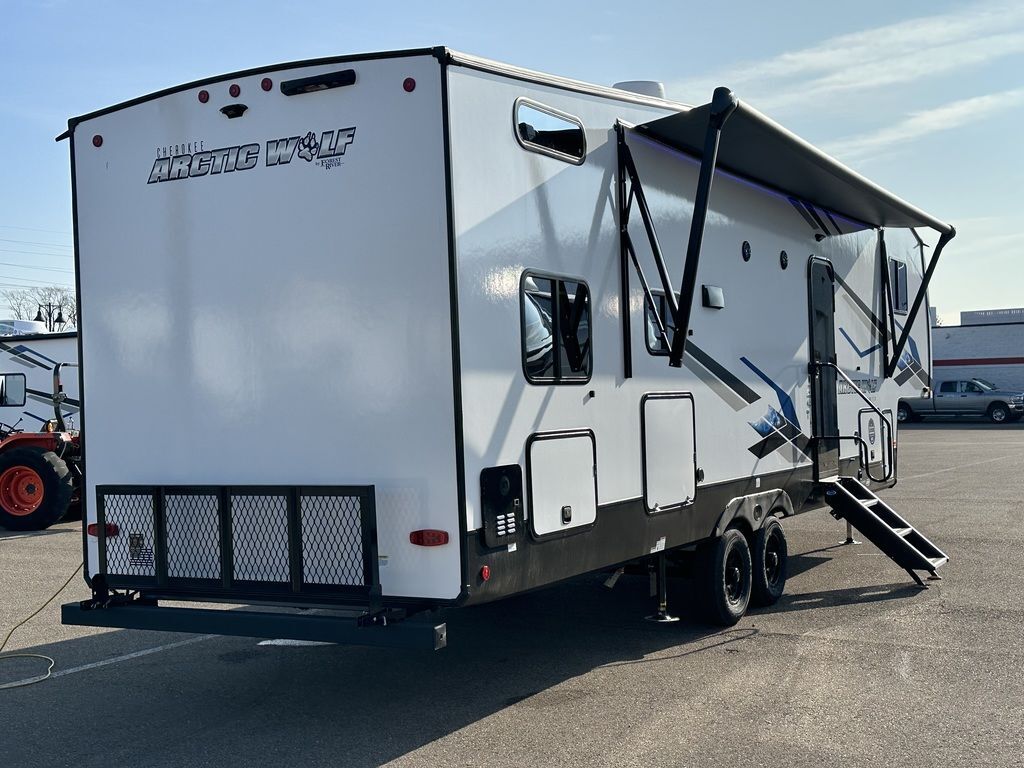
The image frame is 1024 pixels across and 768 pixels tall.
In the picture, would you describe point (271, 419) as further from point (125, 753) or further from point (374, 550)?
point (125, 753)

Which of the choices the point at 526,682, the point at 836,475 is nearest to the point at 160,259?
the point at 526,682

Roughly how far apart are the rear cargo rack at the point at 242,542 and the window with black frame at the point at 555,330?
3.77 feet

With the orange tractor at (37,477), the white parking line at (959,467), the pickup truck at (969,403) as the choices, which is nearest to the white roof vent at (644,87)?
the orange tractor at (37,477)

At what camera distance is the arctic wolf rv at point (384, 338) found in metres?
5.13

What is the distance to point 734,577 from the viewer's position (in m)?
7.72

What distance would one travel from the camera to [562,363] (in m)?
5.81

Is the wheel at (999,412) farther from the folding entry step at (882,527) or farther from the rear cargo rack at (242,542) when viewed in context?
the rear cargo rack at (242,542)

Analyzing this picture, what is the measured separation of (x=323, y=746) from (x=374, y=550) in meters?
1.06

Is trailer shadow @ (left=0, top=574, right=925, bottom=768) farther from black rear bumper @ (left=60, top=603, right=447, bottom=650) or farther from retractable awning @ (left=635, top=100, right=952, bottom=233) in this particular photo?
retractable awning @ (left=635, top=100, right=952, bottom=233)

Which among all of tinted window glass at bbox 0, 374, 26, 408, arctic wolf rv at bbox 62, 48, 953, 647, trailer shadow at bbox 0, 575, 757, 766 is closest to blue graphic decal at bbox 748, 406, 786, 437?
arctic wolf rv at bbox 62, 48, 953, 647

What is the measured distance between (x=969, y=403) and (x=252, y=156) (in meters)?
32.5

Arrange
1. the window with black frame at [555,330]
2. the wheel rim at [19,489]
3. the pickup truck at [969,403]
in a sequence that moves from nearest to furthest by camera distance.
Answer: the window with black frame at [555,330] < the wheel rim at [19,489] < the pickup truck at [969,403]

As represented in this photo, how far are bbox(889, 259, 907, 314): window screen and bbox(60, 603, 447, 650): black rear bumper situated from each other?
772cm

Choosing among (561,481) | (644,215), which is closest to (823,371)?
(644,215)
